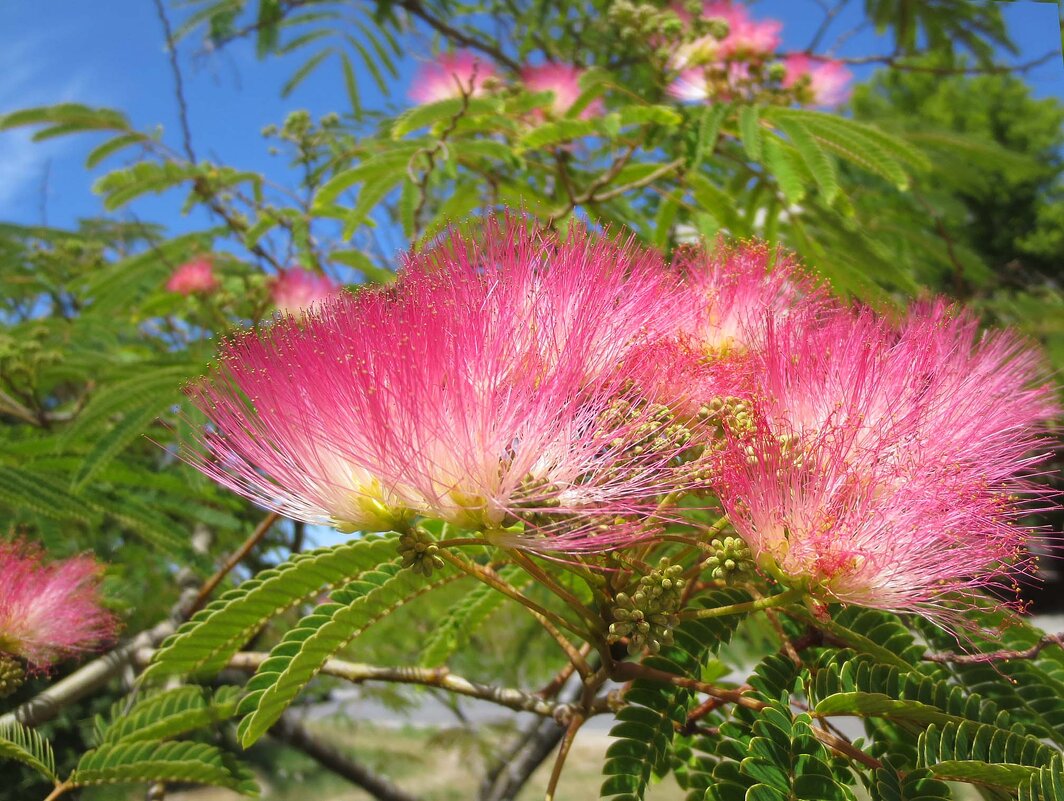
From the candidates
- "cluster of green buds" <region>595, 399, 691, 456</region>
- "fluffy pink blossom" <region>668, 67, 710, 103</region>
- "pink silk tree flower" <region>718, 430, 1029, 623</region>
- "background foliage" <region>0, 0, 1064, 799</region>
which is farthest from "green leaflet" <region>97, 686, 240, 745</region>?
"fluffy pink blossom" <region>668, 67, 710, 103</region>

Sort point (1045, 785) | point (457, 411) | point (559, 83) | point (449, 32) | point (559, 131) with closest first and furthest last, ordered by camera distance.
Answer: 1. point (1045, 785)
2. point (457, 411)
3. point (559, 131)
4. point (559, 83)
5. point (449, 32)

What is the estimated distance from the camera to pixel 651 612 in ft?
3.64

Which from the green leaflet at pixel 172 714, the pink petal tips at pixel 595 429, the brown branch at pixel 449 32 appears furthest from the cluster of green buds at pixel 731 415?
the brown branch at pixel 449 32

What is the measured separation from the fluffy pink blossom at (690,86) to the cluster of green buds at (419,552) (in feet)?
8.65

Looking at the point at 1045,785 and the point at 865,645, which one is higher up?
the point at 865,645

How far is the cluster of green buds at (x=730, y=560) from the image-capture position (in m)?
1.09

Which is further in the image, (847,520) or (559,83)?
(559,83)

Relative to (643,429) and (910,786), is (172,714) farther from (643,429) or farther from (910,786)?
(910,786)

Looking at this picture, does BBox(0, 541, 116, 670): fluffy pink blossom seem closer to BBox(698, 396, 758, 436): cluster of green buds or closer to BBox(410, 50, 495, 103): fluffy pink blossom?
BBox(698, 396, 758, 436): cluster of green buds

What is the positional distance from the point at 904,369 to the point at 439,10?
472 centimetres

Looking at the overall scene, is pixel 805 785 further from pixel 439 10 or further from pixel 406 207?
pixel 439 10

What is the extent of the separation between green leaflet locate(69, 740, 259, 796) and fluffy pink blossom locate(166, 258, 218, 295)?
2179 millimetres

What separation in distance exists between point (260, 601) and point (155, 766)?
47cm

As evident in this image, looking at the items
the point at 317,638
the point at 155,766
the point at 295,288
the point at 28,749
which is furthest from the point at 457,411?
the point at 295,288
